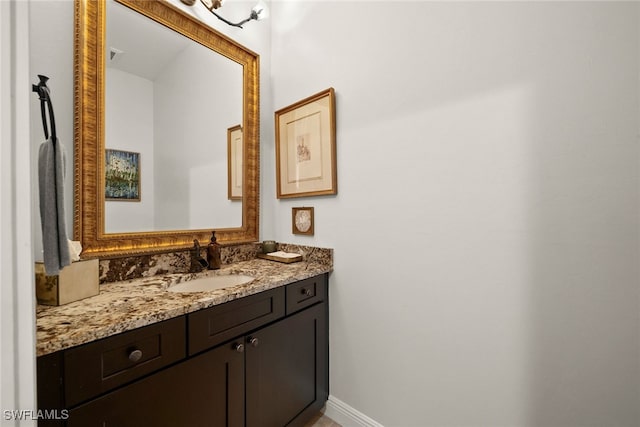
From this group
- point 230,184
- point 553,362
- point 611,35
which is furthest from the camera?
point 230,184

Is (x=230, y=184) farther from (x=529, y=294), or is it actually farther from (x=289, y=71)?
(x=529, y=294)

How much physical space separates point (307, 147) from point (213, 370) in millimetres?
1276

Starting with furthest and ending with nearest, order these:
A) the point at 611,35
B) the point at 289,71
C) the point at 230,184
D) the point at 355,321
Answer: the point at 289,71
the point at 230,184
the point at 355,321
the point at 611,35

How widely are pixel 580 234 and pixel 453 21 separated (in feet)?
3.26

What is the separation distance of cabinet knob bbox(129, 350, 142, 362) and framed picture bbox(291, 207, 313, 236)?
1056 millimetres

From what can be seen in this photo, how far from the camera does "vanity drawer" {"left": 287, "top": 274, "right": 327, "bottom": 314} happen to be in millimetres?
1336

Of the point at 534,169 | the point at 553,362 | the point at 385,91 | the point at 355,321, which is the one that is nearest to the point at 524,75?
the point at 534,169

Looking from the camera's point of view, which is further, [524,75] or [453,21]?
[453,21]

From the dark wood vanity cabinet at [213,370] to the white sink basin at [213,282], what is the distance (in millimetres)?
281

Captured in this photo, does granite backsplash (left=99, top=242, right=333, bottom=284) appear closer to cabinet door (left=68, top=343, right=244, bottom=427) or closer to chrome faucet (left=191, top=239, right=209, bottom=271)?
chrome faucet (left=191, top=239, right=209, bottom=271)

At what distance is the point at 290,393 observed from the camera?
1.34m

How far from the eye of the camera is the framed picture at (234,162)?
1699mm

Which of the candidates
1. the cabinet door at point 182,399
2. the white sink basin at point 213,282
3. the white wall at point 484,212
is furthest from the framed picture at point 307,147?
the cabinet door at point 182,399

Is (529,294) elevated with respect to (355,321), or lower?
elevated
